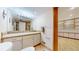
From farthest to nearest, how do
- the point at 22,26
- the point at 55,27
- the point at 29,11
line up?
the point at 22,26, the point at 29,11, the point at 55,27

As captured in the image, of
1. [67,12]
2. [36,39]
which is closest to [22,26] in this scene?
[36,39]

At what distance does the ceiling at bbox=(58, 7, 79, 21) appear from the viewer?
1625 mm

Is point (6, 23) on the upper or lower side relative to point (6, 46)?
upper

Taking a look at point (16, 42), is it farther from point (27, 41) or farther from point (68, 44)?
point (68, 44)

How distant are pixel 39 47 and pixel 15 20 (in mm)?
652

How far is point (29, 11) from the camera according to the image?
1700 mm

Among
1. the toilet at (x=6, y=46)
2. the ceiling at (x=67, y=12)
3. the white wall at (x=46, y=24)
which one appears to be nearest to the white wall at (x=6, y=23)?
the toilet at (x=6, y=46)

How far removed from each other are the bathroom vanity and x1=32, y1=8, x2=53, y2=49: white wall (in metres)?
0.13

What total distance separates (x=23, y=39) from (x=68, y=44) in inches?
31.6

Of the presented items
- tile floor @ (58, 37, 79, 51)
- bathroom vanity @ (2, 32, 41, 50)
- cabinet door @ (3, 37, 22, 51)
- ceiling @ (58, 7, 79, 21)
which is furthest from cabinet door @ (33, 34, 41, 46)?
ceiling @ (58, 7, 79, 21)

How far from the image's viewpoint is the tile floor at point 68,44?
5.38ft

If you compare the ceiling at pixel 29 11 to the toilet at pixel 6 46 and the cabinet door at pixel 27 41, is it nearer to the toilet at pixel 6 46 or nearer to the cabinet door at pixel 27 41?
the cabinet door at pixel 27 41

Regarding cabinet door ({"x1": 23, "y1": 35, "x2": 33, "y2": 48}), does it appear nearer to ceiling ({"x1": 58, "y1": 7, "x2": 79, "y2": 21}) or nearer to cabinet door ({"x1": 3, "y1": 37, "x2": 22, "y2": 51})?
cabinet door ({"x1": 3, "y1": 37, "x2": 22, "y2": 51})
